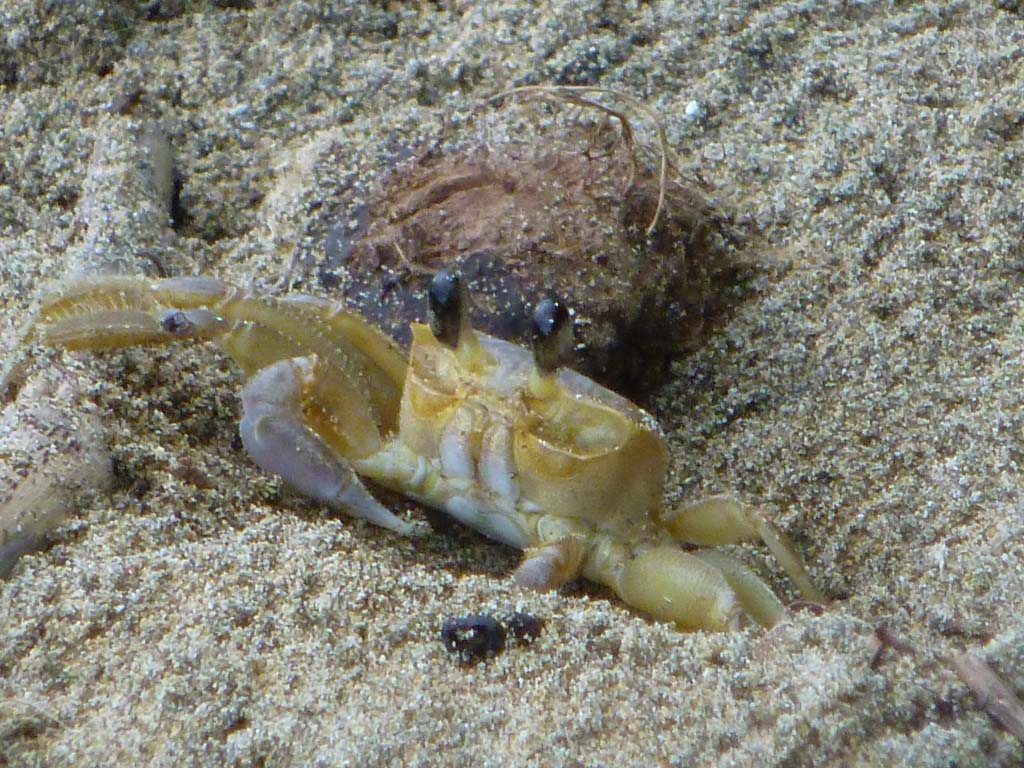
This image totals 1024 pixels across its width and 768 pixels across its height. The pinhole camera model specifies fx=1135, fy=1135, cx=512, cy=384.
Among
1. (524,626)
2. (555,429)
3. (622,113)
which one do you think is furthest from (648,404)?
(524,626)

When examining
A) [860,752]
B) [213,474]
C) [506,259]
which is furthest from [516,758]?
[506,259]

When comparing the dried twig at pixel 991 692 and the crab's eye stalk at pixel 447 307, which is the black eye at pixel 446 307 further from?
the dried twig at pixel 991 692

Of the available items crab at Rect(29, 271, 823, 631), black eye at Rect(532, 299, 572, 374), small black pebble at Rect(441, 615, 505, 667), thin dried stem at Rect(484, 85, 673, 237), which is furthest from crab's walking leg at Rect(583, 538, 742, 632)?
thin dried stem at Rect(484, 85, 673, 237)

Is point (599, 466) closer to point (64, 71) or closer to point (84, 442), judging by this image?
point (84, 442)

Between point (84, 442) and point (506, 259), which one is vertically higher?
point (506, 259)

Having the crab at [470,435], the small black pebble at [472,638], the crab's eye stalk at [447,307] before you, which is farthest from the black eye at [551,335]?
the small black pebble at [472,638]

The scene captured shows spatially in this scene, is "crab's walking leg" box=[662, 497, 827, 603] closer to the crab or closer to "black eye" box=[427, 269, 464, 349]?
the crab
